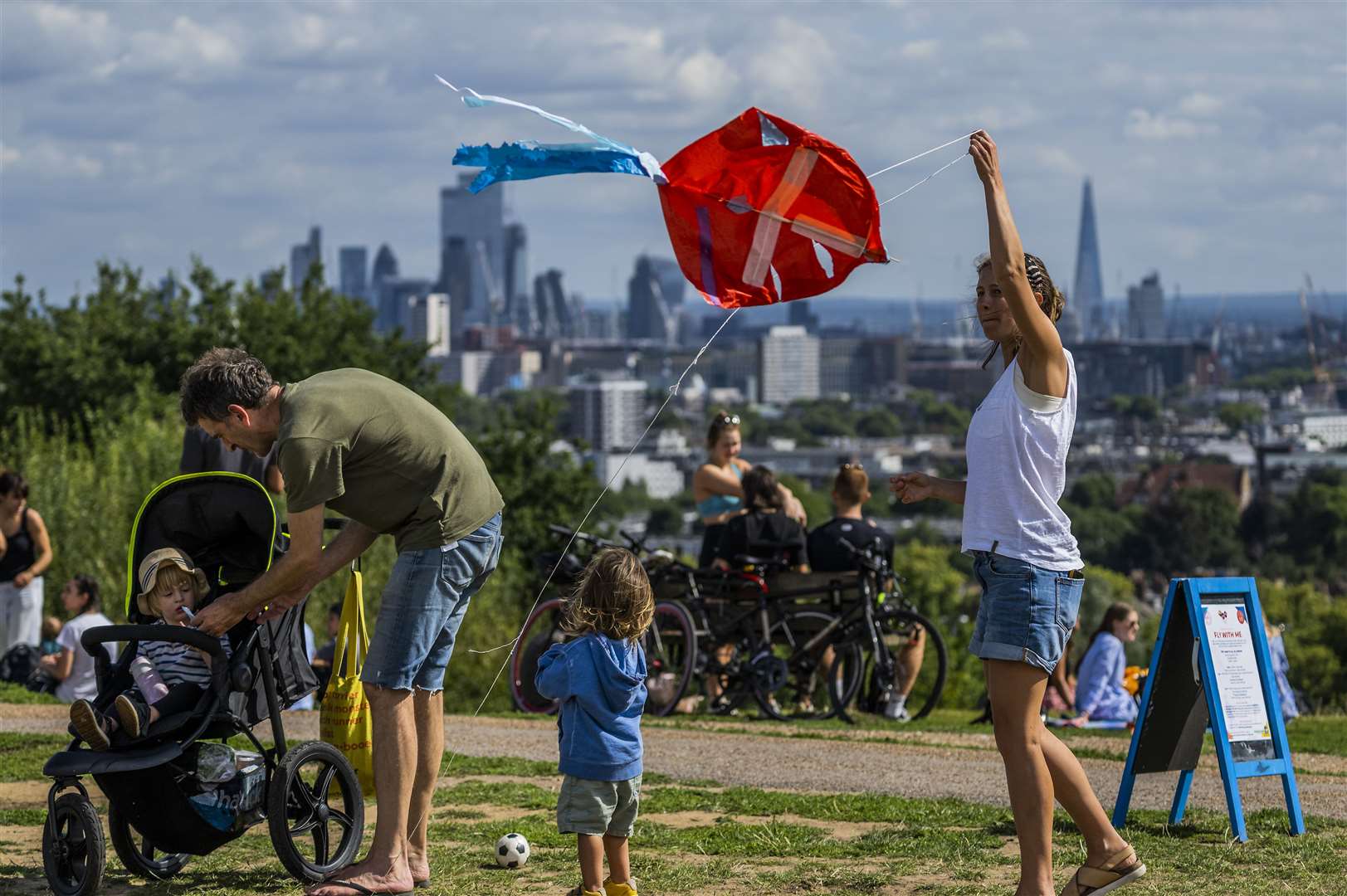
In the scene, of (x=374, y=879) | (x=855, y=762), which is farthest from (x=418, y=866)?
(x=855, y=762)

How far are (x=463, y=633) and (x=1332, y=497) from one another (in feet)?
323

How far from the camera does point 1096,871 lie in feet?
17.8

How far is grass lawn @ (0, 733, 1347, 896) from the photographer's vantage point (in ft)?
20.2

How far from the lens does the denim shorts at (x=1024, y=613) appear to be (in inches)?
207

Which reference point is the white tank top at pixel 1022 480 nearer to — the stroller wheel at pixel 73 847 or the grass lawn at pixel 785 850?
the grass lawn at pixel 785 850

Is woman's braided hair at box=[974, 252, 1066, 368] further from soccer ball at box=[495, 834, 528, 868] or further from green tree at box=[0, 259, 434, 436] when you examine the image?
green tree at box=[0, 259, 434, 436]

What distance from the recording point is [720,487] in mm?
12297

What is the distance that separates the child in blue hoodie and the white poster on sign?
2560 mm

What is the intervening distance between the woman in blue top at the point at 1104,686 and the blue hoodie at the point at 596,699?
22.3 feet

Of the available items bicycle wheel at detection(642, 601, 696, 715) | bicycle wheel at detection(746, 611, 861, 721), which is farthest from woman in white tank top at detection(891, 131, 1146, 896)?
bicycle wheel at detection(746, 611, 861, 721)

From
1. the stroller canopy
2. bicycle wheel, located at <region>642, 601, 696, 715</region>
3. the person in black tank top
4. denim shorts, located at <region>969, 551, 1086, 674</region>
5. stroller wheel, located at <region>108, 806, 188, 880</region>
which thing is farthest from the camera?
the person in black tank top

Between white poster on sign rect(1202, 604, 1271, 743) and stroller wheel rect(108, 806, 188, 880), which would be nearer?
stroller wheel rect(108, 806, 188, 880)

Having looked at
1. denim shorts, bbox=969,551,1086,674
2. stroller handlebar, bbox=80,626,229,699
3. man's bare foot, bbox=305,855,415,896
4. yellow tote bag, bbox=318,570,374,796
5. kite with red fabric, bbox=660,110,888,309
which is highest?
kite with red fabric, bbox=660,110,888,309

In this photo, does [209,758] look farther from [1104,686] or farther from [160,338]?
[160,338]
